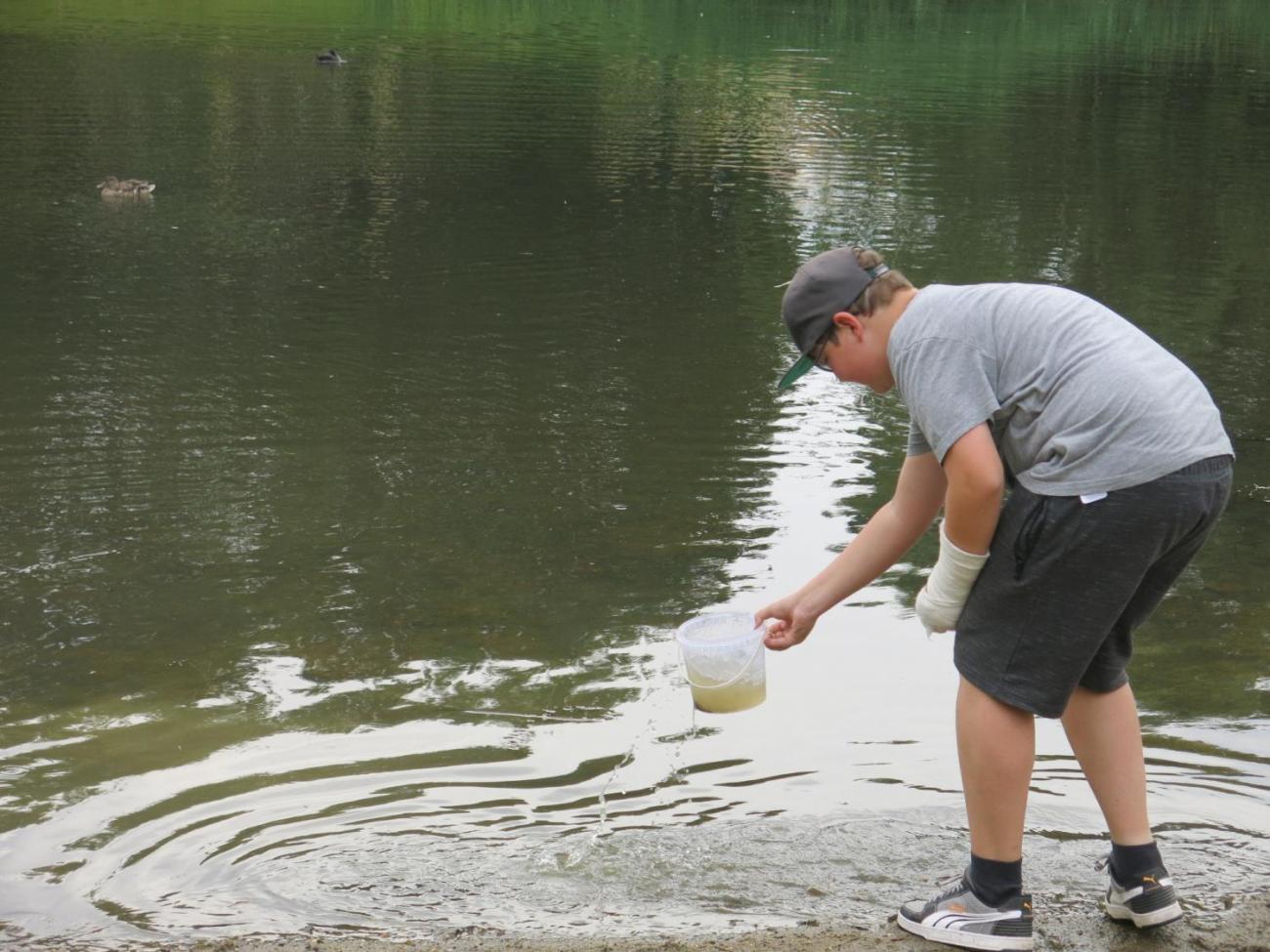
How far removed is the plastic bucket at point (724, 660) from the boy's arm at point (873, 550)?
129 millimetres

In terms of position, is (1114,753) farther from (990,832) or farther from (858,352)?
(858,352)

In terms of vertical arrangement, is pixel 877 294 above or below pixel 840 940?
above

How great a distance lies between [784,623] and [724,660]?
0.73 ft

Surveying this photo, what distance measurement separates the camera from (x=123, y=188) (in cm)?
1515

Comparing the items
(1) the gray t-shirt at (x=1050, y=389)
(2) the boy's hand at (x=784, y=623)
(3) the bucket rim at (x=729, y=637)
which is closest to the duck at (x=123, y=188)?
(3) the bucket rim at (x=729, y=637)

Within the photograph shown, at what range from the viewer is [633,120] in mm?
22953

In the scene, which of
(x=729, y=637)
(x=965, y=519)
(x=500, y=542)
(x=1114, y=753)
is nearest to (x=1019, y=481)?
(x=965, y=519)

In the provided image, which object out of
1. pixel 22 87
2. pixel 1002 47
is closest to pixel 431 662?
pixel 22 87

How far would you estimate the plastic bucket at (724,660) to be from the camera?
11.6 ft

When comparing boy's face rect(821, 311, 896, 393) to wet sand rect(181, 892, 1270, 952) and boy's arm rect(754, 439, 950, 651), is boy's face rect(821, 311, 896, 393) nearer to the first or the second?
boy's arm rect(754, 439, 950, 651)

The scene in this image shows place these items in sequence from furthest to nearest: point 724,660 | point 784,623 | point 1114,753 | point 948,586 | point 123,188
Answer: point 123,188
point 724,660
point 784,623
point 1114,753
point 948,586

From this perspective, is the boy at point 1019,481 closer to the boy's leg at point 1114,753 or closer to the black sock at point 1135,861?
the boy's leg at point 1114,753

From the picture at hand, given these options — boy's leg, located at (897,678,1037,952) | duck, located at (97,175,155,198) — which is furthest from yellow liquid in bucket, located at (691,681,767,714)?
duck, located at (97,175,155,198)

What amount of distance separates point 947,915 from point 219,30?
33.0 meters
